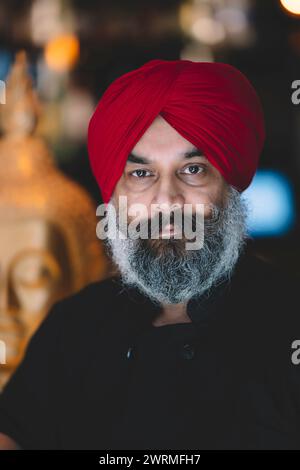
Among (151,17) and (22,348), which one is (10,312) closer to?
(22,348)

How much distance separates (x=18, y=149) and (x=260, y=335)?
1.06m

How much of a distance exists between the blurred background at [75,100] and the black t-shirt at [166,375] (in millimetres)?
491

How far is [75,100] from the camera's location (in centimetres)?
225

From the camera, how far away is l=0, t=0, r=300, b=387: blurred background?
2059 millimetres

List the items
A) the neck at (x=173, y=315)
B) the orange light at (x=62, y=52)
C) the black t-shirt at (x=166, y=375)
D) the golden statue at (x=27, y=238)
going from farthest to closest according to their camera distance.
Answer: the orange light at (x=62, y=52)
the golden statue at (x=27, y=238)
the neck at (x=173, y=315)
the black t-shirt at (x=166, y=375)

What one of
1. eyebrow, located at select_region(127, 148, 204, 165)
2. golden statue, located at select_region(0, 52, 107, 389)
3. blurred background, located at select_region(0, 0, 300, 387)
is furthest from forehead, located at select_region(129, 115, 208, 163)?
golden statue, located at select_region(0, 52, 107, 389)

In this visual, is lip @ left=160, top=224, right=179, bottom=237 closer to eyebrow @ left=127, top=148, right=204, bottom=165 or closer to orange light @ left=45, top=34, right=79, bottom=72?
eyebrow @ left=127, top=148, right=204, bottom=165

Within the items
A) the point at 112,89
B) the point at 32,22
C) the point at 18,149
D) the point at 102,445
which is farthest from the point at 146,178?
the point at 32,22

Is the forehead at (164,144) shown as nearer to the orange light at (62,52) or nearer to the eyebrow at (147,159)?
the eyebrow at (147,159)

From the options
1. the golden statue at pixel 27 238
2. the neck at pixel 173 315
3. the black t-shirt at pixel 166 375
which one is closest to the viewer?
the black t-shirt at pixel 166 375

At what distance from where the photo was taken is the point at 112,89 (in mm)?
1407

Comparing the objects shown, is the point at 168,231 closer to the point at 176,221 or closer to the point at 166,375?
the point at 176,221

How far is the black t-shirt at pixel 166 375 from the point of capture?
4.35 ft

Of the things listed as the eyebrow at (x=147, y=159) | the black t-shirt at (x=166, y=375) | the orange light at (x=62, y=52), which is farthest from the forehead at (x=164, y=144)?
the orange light at (x=62, y=52)
